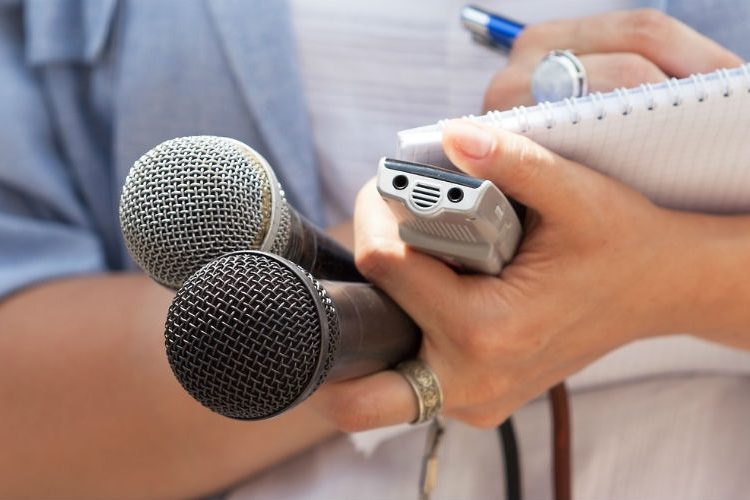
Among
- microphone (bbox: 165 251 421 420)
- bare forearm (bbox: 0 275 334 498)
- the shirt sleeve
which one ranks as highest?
microphone (bbox: 165 251 421 420)

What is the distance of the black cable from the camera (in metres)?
0.61

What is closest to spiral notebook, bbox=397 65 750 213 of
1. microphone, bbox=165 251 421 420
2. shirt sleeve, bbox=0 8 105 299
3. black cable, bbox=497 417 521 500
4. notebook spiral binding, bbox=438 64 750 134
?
notebook spiral binding, bbox=438 64 750 134

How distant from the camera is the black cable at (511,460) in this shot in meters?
0.61

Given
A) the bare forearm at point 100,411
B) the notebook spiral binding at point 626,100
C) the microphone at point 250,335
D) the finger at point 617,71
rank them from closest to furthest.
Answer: the microphone at point 250,335, the notebook spiral binding at point 626,100, the finger at point 617,71, the bare forearm at point 100,411

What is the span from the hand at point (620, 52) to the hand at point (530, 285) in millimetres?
95

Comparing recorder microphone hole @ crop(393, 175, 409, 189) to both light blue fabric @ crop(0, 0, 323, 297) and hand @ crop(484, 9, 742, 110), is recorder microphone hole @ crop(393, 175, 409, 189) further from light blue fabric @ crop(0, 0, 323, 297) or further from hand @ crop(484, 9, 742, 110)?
light blue fabric @ crop(0, 0, 323, 297)

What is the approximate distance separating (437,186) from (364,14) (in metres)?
0.37

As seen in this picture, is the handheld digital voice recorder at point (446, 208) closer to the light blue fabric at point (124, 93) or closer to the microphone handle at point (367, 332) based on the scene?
the microphone handle at point (367, 332)

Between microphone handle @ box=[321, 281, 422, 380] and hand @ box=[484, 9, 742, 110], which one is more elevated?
hand @ box=[484, 9, 742, 110]

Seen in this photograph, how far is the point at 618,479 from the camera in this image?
658 millimetres

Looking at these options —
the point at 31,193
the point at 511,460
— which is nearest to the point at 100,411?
the point at 31,193

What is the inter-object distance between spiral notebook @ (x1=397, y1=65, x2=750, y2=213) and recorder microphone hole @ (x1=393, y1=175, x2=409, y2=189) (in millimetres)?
35

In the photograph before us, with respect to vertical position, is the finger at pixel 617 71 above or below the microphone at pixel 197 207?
above

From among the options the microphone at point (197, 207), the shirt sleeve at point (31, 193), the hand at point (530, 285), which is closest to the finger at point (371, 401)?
the hand at point (530, 285)
